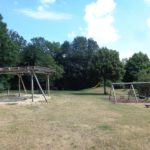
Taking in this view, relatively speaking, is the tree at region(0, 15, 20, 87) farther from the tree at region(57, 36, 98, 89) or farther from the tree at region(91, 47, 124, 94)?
the tree at region(57, 36, 98, 89)

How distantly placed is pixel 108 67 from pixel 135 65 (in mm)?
23040

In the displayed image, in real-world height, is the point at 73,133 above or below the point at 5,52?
below

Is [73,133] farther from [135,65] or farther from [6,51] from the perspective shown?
[135,65]

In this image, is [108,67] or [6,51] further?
[108,67]

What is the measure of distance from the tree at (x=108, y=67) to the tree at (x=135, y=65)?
18.3 m

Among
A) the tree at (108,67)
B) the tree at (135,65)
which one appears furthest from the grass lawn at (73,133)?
the tree at (135,65)

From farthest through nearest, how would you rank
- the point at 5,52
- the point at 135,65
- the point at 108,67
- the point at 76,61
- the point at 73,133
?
1. the point at 76,61
2. the point at 135,65
3. the point at 108,67
4. the point at 5,52
5. the point at 73,133

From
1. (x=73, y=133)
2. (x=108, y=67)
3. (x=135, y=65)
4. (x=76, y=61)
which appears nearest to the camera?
(x=73, y=133)

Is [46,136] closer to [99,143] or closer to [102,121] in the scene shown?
[99,143]

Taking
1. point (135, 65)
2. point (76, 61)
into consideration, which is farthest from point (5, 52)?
point (135, 65)

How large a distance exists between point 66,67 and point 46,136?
6974 centimetres

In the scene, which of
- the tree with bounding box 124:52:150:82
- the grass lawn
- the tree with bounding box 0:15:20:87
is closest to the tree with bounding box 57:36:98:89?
the tree with bounding box 124:52:150:82

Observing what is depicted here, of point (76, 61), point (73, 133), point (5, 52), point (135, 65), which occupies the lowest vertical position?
point (73, 133)

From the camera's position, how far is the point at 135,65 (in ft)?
260
